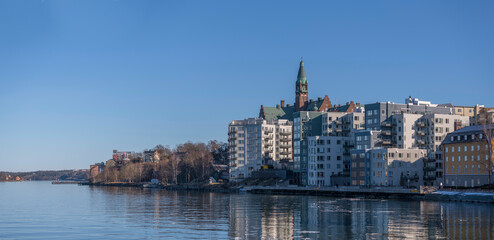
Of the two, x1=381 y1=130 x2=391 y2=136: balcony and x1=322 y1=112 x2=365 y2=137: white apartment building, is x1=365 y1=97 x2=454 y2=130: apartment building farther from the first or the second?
x1=381 y1=130 x2=391 y2=136: balcony

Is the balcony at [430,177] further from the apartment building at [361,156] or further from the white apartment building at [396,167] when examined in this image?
the apartment building at [361,156]

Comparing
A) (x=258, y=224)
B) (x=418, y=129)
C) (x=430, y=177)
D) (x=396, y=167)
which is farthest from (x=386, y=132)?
(x=258, y=224)

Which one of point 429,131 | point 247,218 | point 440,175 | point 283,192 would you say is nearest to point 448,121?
point 429,131

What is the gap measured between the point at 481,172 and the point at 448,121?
44379 mm

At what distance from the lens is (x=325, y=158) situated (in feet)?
589

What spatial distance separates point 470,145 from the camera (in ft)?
435

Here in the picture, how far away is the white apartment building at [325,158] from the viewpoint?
179 metres

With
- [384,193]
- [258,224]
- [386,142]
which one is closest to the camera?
[258,224]

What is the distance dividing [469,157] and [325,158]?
176ft

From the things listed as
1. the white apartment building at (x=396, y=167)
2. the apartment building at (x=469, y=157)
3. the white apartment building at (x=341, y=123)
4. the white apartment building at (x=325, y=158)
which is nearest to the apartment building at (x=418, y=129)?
the white apartment building at (x=396, y=167)

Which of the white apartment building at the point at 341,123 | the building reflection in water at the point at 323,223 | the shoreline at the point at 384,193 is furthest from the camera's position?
the white apartment building at the point at 341,123

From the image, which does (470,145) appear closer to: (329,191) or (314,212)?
(329,191)

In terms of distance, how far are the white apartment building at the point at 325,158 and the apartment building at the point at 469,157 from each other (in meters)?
43.7

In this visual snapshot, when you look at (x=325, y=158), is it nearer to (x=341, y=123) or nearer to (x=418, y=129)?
(x=341, y=123)
